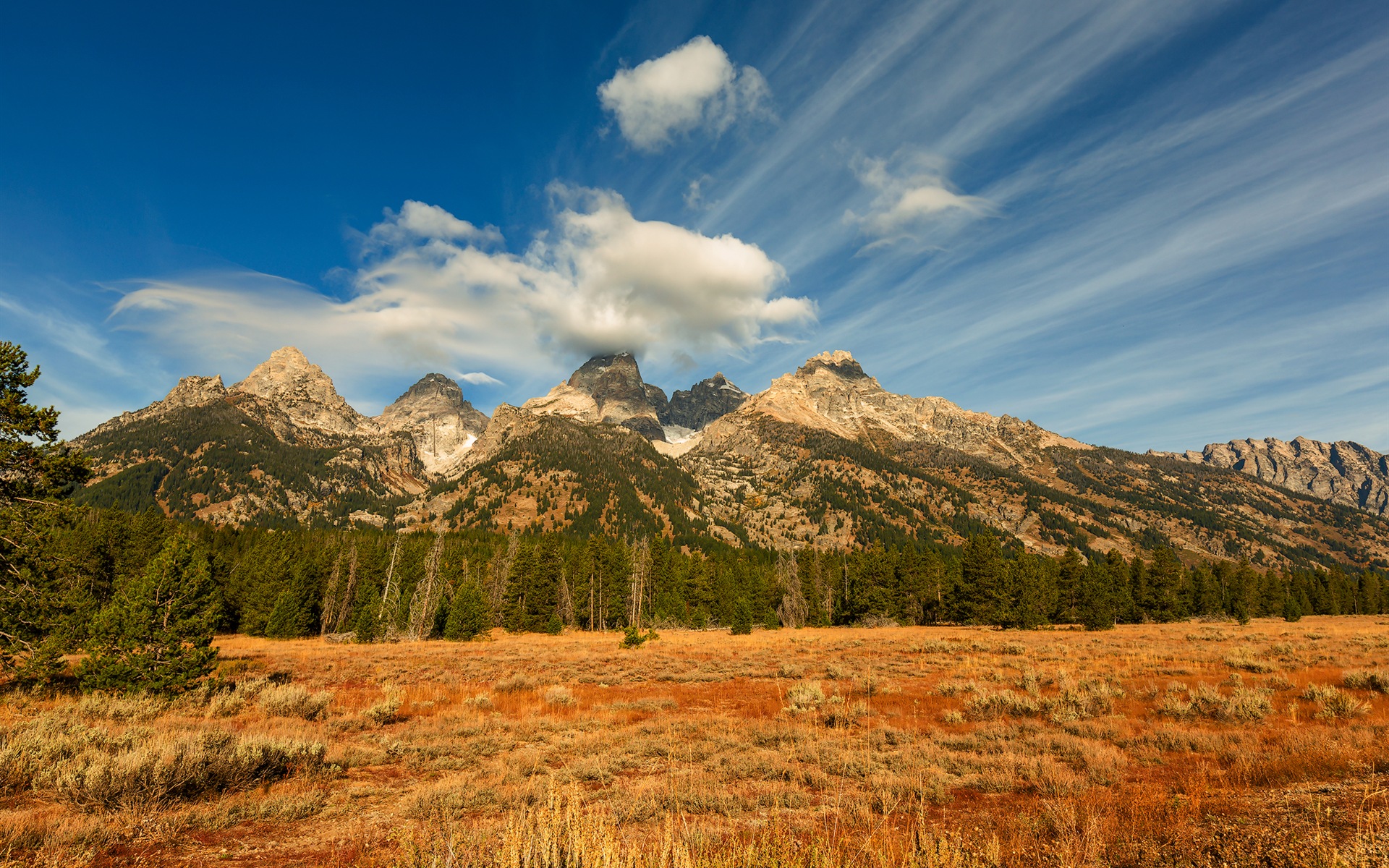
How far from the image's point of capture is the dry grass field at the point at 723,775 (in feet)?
21.4

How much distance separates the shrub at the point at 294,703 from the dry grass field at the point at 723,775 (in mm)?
77

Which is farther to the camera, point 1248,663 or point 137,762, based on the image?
point 1248,663

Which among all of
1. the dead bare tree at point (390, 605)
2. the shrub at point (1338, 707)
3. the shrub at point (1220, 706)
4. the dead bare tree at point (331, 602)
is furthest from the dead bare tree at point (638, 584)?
the shrub at point (1338, 707)

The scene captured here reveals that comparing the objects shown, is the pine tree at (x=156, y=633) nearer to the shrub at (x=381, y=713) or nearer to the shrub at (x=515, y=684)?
the shrub at (x=381, y=713)

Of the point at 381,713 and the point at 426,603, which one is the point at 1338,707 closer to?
Answer: the point at 381,713

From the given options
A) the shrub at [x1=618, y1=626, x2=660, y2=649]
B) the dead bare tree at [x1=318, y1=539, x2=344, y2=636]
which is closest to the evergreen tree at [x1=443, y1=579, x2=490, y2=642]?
the shrub at [x1=618, y1=626, x2=660, y2=649]

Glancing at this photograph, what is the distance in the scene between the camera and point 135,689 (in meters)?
16.7

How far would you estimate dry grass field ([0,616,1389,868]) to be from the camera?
6520mm

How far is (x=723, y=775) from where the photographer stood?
428 inches

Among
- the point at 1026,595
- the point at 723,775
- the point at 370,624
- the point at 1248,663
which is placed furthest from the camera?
the point at 1026,595

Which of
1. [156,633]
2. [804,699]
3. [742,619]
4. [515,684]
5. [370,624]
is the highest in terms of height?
[156,633]

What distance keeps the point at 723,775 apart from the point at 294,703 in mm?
14217

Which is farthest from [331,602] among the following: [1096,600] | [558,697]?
[1096,600]

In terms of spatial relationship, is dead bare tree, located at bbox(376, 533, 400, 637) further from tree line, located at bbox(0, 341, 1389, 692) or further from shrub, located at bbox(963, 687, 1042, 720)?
shrub, located at bbox(963, 687, 1042, 720)
